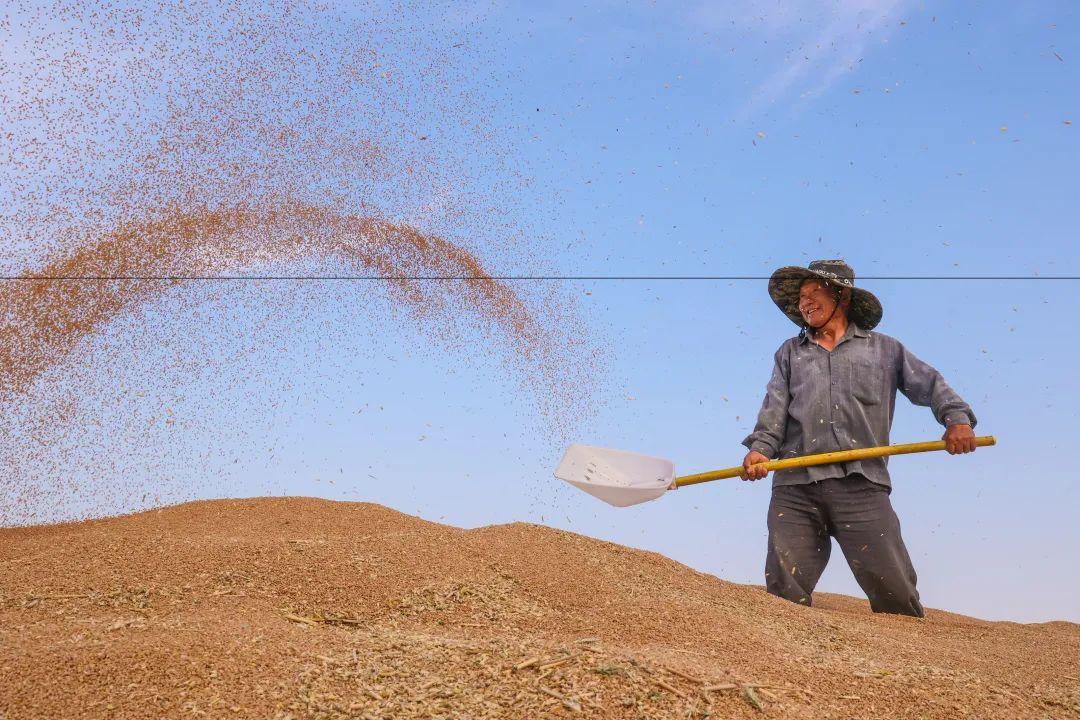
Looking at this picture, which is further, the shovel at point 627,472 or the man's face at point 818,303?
the man's face at point 818,303

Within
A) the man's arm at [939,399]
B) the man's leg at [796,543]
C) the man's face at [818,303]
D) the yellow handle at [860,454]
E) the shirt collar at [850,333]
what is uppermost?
the man's face at [818,303]

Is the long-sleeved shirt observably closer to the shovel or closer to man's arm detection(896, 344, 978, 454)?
man's arm detection(896, 344, 978, 454)

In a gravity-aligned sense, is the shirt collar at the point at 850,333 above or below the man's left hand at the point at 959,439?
above

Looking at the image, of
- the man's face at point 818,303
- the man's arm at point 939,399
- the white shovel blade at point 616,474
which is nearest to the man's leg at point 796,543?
the white shovel blade at point 616,474

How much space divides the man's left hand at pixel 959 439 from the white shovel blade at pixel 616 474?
135cm

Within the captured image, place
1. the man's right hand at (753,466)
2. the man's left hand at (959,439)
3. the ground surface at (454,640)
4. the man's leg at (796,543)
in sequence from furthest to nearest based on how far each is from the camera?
the man's leg at (796,543) → the man's right hand at (753,466) → the man's left hand at (959,439) → the ground surface at (454,640)

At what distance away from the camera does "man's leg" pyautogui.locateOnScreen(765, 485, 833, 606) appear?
4742 millimetres

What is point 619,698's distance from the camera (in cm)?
253

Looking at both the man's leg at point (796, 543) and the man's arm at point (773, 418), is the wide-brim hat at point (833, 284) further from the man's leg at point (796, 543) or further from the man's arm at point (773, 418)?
the man's leg at point (796, 543)

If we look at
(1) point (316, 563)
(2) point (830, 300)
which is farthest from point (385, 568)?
(2) point (830, 300)

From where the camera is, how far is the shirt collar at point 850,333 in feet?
16.1

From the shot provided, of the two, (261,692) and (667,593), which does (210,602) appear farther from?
(667,593)

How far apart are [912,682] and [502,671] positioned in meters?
1.39

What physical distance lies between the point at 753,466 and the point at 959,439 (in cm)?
98
